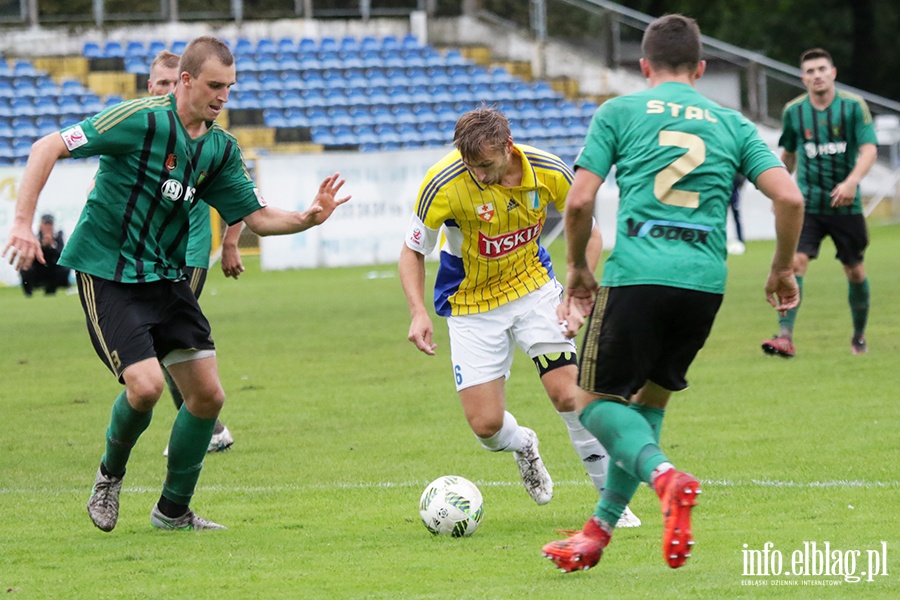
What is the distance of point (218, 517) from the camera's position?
20.7 feet

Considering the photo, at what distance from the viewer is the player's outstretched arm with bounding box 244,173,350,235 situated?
238 inches

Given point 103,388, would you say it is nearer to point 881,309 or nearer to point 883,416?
point 883,416

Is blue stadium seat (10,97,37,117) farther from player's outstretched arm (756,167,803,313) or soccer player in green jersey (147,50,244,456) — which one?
player's outstretched arm (756,167,803,313)

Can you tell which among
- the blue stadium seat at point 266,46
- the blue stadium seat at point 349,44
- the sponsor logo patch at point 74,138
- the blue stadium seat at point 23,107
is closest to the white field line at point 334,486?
the sponsor logo patch at point 74,138

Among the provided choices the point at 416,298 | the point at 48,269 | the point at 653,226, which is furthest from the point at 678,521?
the point at 48,269

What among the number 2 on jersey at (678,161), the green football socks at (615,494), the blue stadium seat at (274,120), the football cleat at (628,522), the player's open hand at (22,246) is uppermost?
the number 2 on jersey at (678,161)

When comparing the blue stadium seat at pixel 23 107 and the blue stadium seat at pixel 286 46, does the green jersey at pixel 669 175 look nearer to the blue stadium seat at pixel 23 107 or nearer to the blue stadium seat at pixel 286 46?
the blue stadium seat at pixel 23 107

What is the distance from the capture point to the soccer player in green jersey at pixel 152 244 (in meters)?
5.66

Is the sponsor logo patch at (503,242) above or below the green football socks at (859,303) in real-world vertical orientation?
above

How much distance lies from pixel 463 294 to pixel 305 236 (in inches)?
671

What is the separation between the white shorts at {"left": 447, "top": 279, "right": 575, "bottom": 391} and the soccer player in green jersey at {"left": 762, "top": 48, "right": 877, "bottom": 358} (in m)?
5.27

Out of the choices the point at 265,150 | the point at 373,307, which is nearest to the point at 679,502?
the point at 373,307

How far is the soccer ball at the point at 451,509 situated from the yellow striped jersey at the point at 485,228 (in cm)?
96

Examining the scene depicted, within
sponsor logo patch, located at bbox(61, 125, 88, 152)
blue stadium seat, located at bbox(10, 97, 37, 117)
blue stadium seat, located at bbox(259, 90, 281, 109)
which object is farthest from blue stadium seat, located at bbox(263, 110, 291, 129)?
sponsor logo patch, located at bbox(61, 125, 88, 152)
